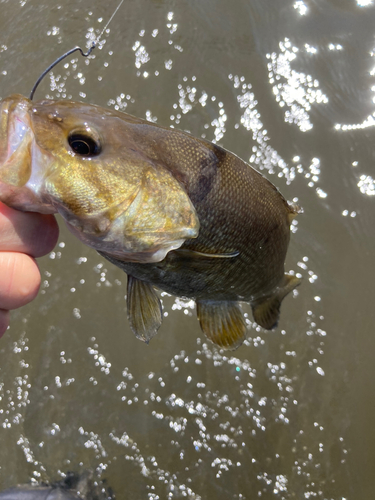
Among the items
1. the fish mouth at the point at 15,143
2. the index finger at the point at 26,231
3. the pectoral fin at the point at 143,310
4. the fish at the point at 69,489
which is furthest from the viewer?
the fish at the point at 69,489

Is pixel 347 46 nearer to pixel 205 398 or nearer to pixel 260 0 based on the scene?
pixel 260 0

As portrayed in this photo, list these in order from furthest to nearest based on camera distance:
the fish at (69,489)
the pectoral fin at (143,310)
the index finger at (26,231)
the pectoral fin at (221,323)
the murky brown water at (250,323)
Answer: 1. the murky brown water at (250,323)
2. the fish at (69,489)
3. the pectoral fin at (221,323)
4. the pectoral fin at (143,310)
5. the index finger at (26,231)

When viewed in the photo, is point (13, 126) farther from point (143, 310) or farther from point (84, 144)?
point (143, 310)

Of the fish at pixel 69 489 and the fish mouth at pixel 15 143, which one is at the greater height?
the fish mouth at pixel 15 143

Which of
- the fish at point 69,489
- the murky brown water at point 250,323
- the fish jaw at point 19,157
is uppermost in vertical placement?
the fish jaw at point 19,157

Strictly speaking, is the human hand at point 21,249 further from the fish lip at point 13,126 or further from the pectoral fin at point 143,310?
the pectoral fin at point 143,310

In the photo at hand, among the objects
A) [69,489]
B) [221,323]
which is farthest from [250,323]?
[69,489]

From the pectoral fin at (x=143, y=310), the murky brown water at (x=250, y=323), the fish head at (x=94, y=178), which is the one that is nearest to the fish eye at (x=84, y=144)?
the fish head at (x=94, y=178)
